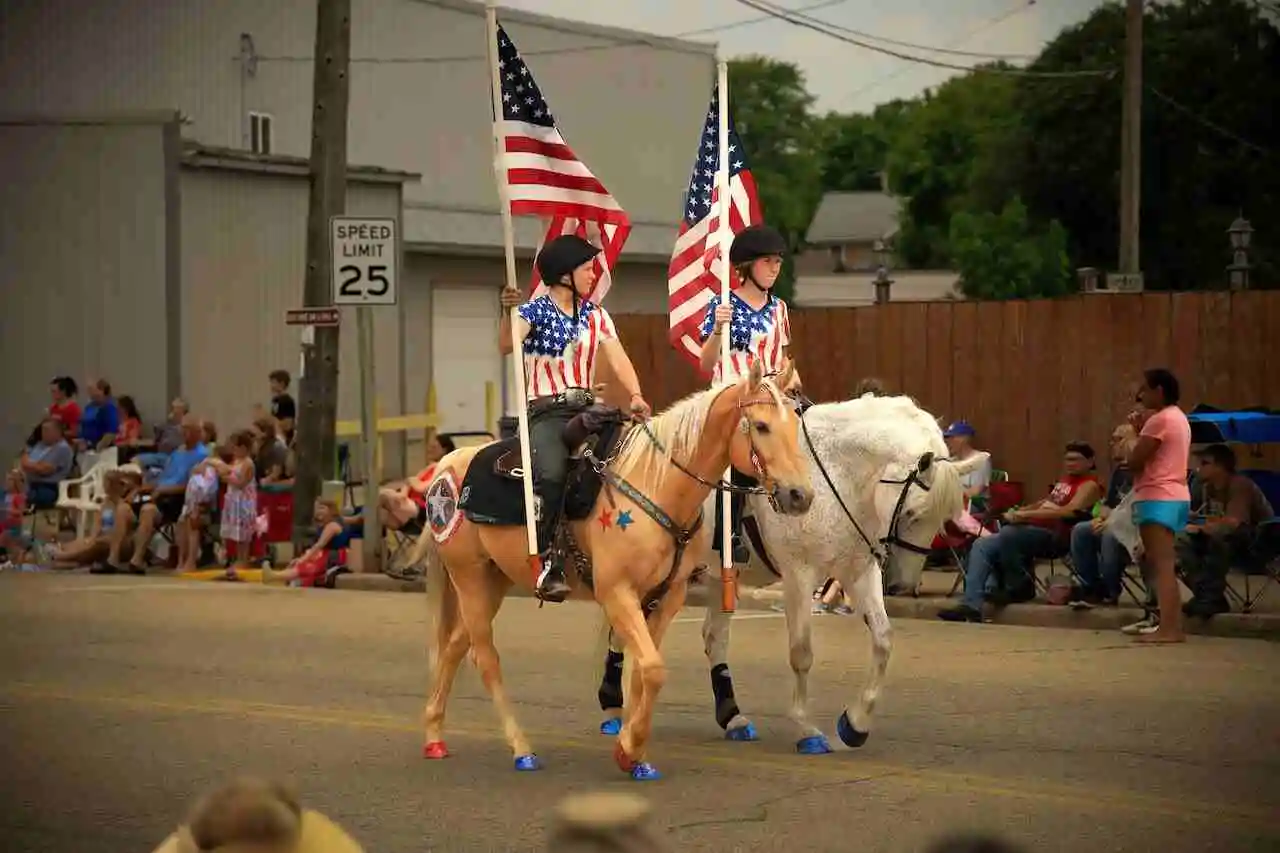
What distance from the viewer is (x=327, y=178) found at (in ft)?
76.9

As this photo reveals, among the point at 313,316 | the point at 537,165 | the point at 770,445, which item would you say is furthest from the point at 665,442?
the point at 313,316

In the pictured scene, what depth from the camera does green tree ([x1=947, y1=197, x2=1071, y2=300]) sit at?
162 feet

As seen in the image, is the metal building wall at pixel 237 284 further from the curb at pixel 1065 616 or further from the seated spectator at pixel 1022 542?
the seated spectator at pixel 1022 542

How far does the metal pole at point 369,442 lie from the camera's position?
Answer: 73.8 feet

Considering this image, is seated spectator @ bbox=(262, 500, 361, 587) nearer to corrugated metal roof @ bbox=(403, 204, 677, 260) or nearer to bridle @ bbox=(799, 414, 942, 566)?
bridle @ bbox=(799, 414, 942, 566)

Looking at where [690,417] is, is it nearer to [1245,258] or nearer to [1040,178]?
[1245,258]

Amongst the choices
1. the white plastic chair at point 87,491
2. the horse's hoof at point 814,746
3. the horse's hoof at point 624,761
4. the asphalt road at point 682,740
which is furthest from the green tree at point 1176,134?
the horse's hoof at point 624,761

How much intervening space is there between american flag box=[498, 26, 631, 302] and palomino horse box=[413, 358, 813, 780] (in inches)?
58.8

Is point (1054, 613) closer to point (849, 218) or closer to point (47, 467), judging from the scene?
point (47, 467)

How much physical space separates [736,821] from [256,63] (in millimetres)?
29854

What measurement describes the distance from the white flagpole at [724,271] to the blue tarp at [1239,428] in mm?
6912

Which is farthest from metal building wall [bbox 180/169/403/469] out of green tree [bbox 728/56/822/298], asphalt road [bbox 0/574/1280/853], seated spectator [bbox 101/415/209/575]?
green tree [bbox 728/56/822/298]

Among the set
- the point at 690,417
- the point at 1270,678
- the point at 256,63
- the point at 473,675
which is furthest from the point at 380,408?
the point at 690,417

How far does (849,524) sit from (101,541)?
1561cm
